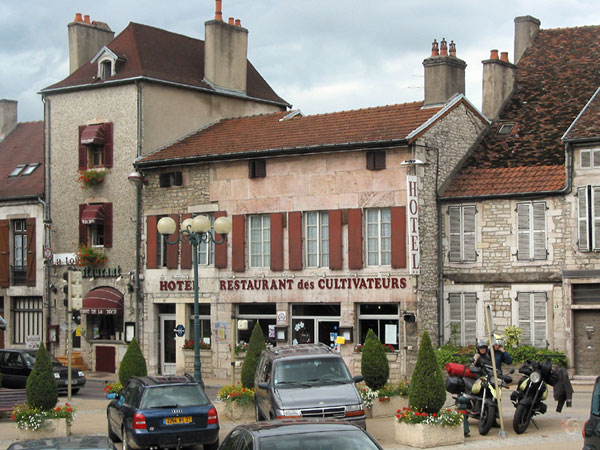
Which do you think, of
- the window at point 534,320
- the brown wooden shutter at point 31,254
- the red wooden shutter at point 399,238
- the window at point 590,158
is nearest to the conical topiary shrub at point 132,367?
the red wooden shutter at point 399,238

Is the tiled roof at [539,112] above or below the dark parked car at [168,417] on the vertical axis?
above

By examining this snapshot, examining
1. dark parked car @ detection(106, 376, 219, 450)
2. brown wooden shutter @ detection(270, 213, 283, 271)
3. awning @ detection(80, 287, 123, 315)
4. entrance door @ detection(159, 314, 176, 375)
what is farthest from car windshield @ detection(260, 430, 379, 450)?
awning @ detection(80, 287, 123, 315)

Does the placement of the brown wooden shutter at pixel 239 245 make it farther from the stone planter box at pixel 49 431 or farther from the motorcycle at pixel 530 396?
the motorcycle at pixel 530 396

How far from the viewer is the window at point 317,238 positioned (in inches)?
1169

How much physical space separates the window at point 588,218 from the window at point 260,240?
929 centimetres

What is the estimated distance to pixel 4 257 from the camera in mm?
37469

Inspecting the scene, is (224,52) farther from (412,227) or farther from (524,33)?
(412,227)

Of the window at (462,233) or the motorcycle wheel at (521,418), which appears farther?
the window at (462,233)

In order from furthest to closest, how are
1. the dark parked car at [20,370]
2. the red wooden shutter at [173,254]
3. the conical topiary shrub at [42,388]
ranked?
the red wooden shutter at [173,254] → the dark parked car at [20,370] → the conical topiary shrub at [42,388]

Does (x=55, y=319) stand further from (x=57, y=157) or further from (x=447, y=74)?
(x=447, y=74)

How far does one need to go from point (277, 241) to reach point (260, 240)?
0.86 meters

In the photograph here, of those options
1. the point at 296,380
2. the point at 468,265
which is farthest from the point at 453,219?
the point at 296,380

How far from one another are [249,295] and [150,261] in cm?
414

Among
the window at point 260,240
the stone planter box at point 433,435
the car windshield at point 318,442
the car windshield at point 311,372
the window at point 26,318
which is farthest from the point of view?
the window at point 26,318
